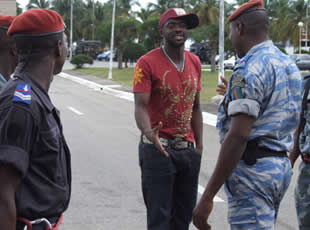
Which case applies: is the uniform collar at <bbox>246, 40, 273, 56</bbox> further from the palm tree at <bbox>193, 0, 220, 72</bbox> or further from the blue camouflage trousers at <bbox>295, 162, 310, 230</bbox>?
the palm tree at <bbox>193, 0, 220, 72</bbox>

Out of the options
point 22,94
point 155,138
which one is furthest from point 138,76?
point 22,94

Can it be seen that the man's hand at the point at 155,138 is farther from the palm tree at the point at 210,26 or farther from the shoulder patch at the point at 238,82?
the palm tree at the point at 210,26

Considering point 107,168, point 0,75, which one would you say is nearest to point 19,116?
point 0,75

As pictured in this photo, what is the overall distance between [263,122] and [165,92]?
1.26m

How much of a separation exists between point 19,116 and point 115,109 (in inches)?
623

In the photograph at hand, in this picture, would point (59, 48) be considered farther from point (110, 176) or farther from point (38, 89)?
point (110, 176)

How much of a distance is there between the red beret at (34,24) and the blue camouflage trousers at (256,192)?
52.2 inches

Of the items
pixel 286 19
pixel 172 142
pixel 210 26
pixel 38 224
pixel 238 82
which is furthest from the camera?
pixel 286 19

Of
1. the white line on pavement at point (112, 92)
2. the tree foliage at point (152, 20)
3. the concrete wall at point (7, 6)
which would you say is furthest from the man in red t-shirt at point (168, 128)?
the tree foliage at point (152, 20)

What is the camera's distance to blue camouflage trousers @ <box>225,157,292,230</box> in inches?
120

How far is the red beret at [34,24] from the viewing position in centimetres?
245

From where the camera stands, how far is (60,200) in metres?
2.46

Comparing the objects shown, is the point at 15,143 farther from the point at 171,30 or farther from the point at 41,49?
the point at 171,30

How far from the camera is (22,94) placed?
2.26m
